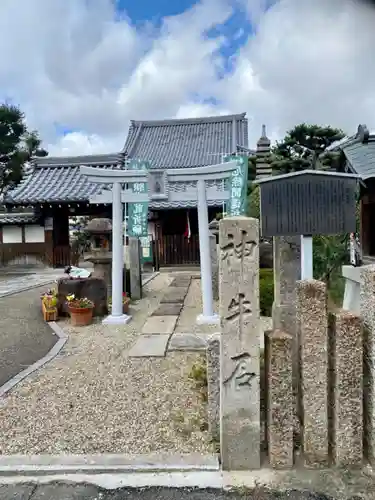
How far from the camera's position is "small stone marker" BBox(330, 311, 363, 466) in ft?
8.52

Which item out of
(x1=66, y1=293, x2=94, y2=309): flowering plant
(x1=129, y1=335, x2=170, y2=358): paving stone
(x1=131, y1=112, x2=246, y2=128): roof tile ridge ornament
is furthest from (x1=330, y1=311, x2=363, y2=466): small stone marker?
(x1=131, y1=112, x2=246, y2=128): roof tile ridge ornament

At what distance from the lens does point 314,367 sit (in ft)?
8.73

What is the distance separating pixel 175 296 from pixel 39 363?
198 inches

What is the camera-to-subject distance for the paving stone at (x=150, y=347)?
17.2 feet

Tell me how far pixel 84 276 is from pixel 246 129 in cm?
1753

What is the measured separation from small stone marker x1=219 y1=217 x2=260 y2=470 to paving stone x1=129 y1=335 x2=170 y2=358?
2.58 m

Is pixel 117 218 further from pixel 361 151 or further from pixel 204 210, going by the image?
pixel 361 151

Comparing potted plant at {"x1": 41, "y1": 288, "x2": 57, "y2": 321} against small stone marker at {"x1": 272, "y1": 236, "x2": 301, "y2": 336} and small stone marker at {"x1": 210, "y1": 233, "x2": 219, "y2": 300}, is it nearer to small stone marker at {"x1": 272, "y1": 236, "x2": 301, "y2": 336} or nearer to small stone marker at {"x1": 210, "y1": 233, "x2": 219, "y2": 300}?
small stone marker at {"x1": 210, "y1": 233, "x2": 219, "y2": 300}

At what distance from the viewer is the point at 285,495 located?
2400 millimetres

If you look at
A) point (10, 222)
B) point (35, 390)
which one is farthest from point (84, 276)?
point (10, 222)

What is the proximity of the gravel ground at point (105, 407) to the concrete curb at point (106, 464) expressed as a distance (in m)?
0.11

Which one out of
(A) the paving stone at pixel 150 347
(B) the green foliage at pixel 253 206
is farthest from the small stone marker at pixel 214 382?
(B) the green foliage at pixel 253 206

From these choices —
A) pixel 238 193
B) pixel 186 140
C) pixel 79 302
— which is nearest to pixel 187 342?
pixel 79 302

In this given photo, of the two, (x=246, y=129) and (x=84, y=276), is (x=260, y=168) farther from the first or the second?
(x=246, y=129)
